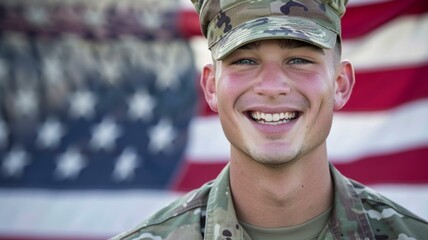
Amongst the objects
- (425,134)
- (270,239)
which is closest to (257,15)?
(270,239)

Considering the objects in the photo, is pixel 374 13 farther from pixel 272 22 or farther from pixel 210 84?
pixel 272 22

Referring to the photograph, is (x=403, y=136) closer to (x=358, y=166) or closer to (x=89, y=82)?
(x=358, y=166)

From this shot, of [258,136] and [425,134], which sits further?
[425,134]

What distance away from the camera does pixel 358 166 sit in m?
5.00

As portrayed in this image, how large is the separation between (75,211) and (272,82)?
306 cm

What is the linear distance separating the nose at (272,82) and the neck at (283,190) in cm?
23

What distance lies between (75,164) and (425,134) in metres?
1.98

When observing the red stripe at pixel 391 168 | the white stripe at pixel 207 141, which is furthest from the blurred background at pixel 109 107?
the red stripe at pixel 391 168

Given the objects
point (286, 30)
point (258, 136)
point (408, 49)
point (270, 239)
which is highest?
point (408, 49)

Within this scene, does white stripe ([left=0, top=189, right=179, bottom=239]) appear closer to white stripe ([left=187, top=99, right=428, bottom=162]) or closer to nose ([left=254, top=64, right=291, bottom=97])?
white stripe ([left=187, top=99, right=428, bottom=162])

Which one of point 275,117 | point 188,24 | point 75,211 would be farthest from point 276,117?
point 75,211

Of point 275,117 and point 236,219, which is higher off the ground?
point 275,117

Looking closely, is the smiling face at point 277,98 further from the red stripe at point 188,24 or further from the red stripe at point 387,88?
the red stripe at point 188,24

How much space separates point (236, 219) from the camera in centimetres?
286
